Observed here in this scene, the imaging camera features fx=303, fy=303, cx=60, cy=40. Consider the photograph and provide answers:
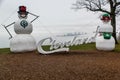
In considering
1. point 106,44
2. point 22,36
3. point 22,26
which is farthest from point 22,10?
point 106,44

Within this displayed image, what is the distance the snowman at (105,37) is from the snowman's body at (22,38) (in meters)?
6.07

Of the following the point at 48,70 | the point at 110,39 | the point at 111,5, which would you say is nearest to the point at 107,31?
the point at 110,39

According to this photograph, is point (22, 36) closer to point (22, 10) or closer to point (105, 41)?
point (22, 10)

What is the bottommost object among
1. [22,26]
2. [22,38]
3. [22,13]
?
[22,38]

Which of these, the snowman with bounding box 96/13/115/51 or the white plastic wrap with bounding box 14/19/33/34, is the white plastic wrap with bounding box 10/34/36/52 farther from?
the snowman with bounding box 96/13/115/51

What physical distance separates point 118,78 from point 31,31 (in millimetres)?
14493

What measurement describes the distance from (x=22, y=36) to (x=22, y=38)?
0.28m

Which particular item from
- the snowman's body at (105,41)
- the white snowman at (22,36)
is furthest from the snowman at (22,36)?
the snowman's body at (105,41)

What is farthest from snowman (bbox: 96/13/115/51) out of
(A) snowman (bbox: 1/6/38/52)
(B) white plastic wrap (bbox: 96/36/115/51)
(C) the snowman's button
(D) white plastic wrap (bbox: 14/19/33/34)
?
(C) the snowman's button

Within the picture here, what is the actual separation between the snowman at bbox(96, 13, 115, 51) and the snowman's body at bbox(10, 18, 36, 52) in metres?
6.07

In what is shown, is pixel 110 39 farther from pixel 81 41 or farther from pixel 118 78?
pixel 118 78

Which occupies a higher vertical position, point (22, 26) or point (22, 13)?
point (22, 13)

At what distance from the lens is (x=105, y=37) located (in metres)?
26.9

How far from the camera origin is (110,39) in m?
26.8
